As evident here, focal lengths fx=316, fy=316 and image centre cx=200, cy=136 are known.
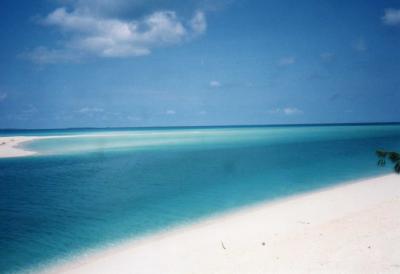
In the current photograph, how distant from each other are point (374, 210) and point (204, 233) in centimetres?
632

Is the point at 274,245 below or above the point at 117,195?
below

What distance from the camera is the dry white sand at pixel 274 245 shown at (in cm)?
742

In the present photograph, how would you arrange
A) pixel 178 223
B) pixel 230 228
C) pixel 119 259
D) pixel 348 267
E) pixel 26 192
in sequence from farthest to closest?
pixel 26 192 < pixel 178 223 < pixel 230 228 < pixel 119 259 < pixel 348 267

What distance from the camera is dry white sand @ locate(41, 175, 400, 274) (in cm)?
742

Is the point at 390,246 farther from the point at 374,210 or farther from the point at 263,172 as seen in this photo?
the point at 263,172

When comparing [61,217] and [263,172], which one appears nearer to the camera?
[61,217]

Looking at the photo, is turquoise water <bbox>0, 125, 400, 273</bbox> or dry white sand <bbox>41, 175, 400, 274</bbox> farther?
turquoise water <bbox>0, 125, 400, 273</bbox>

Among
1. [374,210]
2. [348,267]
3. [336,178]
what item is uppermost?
[336,178]

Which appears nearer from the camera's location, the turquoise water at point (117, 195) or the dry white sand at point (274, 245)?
the dry white sand at point (274, 245)

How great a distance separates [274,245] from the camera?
9023 mm

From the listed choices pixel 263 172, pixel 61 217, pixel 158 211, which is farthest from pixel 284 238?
pixel 263 172

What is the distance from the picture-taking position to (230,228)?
11523mm

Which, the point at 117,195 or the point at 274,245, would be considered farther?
the point at 117,195

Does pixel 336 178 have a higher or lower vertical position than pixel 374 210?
higher
